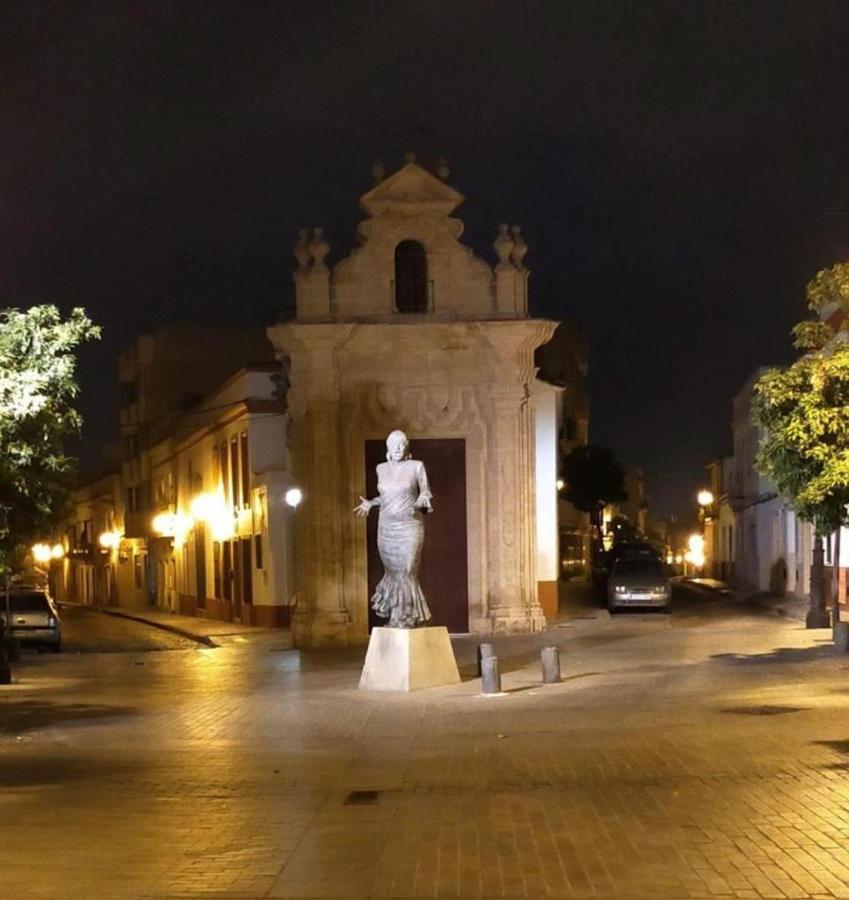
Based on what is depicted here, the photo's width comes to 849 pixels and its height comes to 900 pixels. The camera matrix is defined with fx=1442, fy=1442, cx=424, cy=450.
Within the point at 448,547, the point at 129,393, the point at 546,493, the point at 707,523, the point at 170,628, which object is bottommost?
the point at 170,628

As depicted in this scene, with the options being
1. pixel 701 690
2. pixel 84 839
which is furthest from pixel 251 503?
pixel 84 839

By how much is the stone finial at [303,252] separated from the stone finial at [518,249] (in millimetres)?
4209

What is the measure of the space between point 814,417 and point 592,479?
162ft

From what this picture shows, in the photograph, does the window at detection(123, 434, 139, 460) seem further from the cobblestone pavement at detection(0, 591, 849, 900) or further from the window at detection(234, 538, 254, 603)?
the cobblestone pavement at detection(0, 591, 849, 900)

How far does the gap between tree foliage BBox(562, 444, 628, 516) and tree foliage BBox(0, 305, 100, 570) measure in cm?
5384

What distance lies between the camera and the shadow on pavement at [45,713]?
16.2 metres

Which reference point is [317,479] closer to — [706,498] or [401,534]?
[401,534]

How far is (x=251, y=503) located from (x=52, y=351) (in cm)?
2278

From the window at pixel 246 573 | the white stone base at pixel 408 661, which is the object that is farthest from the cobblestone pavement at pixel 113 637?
the white stone base at pixel 408 661

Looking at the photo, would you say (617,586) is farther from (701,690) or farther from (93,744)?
(93,744)

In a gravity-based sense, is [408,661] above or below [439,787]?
above

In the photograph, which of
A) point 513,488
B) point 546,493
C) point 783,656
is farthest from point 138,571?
point 783,656

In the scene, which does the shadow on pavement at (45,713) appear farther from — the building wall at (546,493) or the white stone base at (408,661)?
the building wall at (546,493)

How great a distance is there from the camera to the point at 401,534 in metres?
19.2
